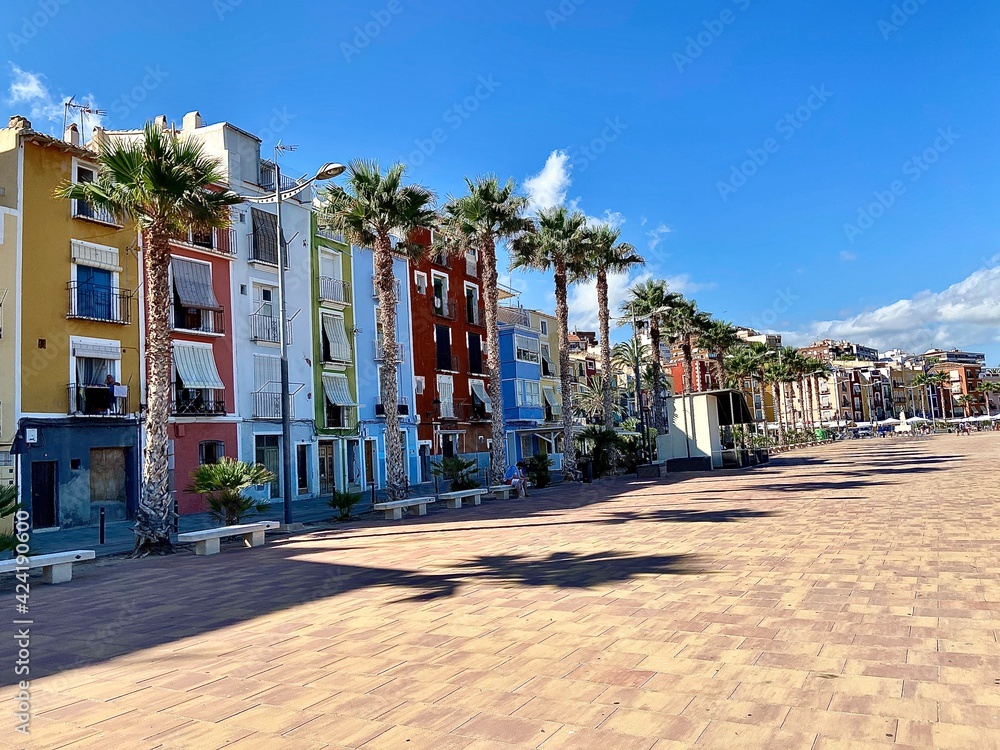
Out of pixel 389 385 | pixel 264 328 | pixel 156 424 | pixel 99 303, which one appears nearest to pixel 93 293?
pixel 99 303

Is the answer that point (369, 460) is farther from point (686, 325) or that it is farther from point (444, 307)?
point (686, 325)

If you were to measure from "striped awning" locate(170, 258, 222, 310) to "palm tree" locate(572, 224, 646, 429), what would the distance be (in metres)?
16.9

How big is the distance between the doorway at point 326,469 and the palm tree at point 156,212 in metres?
19.3

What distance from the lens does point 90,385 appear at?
24391 millimetres

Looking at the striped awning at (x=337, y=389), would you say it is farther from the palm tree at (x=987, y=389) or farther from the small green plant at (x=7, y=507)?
the palm tree at (x=987, y=389)

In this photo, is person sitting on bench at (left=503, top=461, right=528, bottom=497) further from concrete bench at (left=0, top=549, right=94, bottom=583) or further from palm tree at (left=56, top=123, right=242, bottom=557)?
concrete bench at (left=0, top=549, right=94, bottom=583)

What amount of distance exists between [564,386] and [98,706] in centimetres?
2742

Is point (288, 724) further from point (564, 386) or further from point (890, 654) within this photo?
point (564, 386)

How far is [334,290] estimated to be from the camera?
117 feet

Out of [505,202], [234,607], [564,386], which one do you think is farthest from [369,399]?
[234,607]

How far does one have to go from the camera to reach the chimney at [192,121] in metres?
32.2

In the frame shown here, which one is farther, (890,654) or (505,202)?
(505,202)

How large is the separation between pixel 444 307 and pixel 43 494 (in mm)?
25114

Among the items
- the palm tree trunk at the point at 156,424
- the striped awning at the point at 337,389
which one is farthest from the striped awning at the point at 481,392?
the palm tree trunk at the point at 156,424
